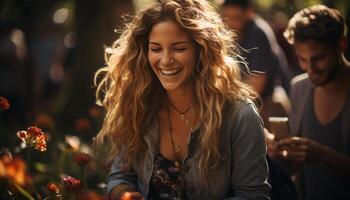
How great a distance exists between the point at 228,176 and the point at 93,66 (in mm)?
6227

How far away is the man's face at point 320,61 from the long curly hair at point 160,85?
591mm

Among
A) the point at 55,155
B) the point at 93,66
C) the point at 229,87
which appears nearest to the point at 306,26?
the point at 229,87

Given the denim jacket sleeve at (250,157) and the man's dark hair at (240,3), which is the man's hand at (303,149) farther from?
the man's dark hair at (240,3)

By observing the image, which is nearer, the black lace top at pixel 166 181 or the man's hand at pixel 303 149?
the black lace top at pixel 166 181

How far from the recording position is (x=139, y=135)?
427cm

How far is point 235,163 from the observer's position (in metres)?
3.99

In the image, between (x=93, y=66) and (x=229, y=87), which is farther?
(x=93, y=66)

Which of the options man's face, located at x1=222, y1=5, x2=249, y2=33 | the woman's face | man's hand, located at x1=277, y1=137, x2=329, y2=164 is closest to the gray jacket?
the woman's face

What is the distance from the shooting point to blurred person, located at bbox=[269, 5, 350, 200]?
4.66m

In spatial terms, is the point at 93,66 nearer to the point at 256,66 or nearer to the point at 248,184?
the point at 256,66

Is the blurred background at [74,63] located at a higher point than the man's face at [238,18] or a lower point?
lower

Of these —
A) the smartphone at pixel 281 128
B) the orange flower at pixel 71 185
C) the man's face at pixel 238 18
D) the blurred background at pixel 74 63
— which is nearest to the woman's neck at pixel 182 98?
the smartphone at pixel 281 128

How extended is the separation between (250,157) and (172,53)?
69cm

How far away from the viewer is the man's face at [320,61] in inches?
184
